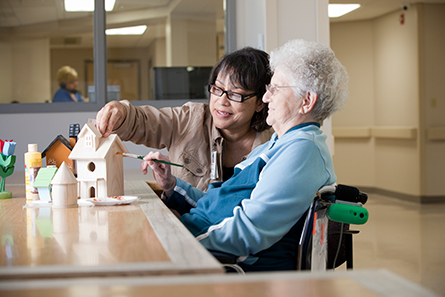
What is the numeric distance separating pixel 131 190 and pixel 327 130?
2045 mm

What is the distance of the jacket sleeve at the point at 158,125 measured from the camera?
7.36 feet

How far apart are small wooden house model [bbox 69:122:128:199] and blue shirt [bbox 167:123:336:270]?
33 centimetres

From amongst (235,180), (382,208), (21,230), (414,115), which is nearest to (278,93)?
A: (235,180)

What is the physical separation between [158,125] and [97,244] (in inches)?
55.1

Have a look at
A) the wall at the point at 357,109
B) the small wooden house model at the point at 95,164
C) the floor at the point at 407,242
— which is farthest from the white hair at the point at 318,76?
the wall at the point at 357,109

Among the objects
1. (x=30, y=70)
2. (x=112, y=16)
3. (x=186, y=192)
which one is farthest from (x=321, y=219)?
(x=30, y=70)

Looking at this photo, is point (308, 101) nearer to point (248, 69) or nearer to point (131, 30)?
point (248, 69)

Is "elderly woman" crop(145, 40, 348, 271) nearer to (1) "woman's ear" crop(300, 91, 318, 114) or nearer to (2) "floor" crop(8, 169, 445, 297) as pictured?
(1) "woman's ear" crop(300, 91, 318, 114)

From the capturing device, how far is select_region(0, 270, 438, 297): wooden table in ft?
2.04

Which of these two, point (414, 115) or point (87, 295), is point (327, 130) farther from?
point (414, 115)

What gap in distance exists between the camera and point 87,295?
0.60 m

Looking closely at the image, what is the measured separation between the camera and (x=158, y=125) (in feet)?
7.48

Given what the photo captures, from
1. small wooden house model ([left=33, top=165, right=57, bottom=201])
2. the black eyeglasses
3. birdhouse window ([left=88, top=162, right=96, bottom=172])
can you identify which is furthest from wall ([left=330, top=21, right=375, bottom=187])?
small wooden house model ([left=33, top=165, right=57, bottom=201])

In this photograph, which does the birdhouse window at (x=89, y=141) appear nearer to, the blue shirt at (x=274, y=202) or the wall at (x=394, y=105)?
the blue shirt at (x=274, y=202)
